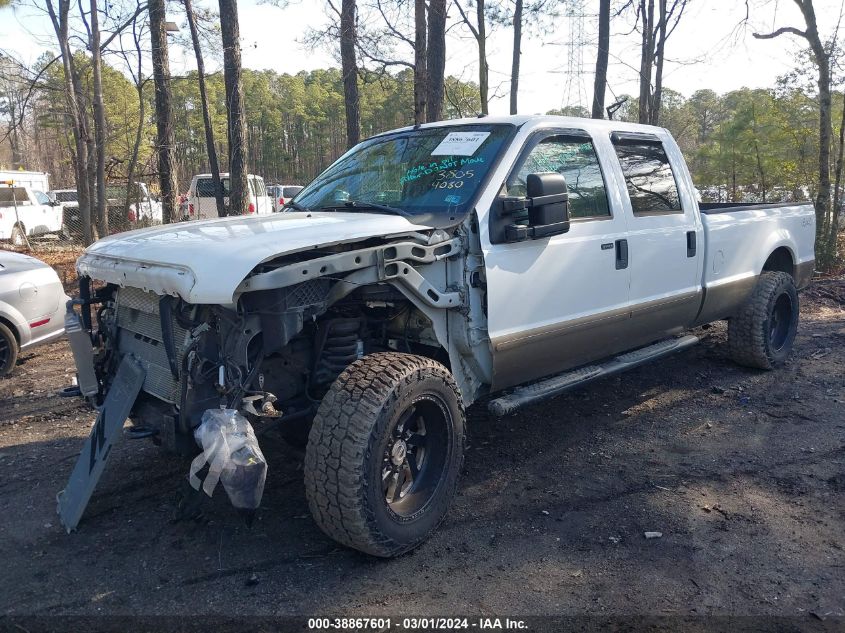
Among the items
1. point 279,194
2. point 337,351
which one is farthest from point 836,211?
point 279,194

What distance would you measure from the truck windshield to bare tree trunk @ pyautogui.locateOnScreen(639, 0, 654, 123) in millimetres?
12601

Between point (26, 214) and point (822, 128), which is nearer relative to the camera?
point (822, 128)

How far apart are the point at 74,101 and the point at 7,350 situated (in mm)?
7384

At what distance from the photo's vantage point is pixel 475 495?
3.99m

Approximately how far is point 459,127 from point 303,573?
2851mm

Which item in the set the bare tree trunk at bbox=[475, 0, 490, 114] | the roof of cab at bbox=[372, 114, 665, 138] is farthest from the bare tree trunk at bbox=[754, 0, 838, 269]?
the roof of cab at bbox=[372, 114, 665, 138]

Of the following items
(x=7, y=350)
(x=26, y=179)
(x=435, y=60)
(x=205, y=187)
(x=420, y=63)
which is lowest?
(x=7, y=350)

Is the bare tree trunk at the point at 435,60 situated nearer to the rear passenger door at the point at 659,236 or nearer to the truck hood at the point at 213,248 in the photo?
the rear passenger door at the point at 659,236

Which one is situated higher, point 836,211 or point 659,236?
point 659,236

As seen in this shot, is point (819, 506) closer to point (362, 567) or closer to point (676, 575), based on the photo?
point (676, 575)

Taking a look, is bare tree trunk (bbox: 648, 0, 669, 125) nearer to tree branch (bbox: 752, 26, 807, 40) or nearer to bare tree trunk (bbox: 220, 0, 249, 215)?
tree branch (bbox: 752, 26, 807, 40)

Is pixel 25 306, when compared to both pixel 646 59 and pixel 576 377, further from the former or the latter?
pixel 646 59

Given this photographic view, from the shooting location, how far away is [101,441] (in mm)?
3508

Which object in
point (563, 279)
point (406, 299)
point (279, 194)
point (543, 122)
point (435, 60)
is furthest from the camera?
point (279, 194)
